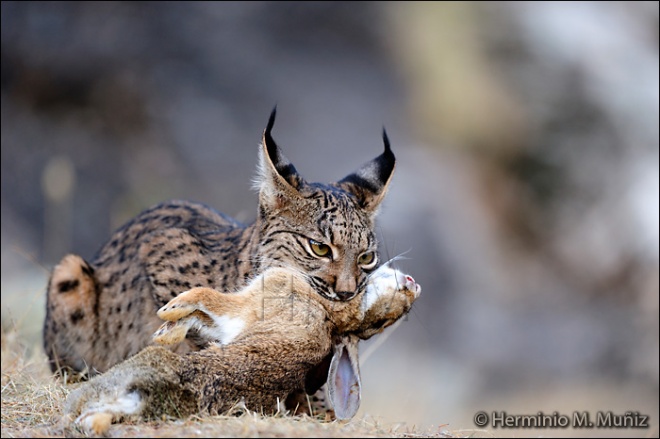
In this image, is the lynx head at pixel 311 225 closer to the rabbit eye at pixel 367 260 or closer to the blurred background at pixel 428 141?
the rabbit eye at pixel 367 260

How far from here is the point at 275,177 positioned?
293 inches

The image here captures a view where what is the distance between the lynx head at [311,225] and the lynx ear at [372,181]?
0.02 meters

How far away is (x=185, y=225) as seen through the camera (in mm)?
8492

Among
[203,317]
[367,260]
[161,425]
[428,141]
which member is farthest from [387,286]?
Answer: [428,141]

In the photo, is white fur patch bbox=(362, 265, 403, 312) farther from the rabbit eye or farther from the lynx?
the rabbit eye

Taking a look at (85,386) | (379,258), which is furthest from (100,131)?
(85,386)

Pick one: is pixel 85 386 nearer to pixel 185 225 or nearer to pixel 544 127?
pixel 185 225

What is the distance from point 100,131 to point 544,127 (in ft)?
27.3

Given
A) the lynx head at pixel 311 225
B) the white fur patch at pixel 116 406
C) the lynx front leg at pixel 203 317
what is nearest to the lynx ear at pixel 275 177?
the lynx head at pixel 311 225

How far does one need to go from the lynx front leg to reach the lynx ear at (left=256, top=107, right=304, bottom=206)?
1511mm

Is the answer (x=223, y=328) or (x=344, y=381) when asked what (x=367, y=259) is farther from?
(x=223, y=328)

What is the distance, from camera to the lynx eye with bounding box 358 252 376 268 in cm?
726

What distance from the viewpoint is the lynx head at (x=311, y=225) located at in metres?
7.11

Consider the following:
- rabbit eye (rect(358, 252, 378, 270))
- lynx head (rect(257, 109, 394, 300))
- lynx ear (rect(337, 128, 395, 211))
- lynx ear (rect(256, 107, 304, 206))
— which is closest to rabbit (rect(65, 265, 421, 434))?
lynx head (rect(257, 109, 394, 300))
